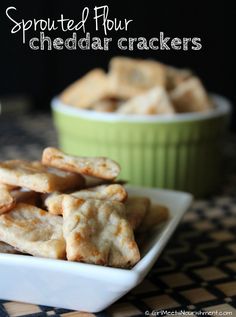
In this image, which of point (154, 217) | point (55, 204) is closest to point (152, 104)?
point (154, 217)

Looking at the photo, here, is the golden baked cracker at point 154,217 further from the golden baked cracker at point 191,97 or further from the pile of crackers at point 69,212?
the golden baked cracker at point 191,97

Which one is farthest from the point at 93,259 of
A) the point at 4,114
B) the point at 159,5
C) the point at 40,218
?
the point at 159,5

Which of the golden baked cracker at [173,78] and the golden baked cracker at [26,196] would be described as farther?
the golden baked cracker at [173,78]

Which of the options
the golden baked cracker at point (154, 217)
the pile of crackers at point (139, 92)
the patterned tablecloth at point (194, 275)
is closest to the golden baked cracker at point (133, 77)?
A: the pile of crackers at point (139, 92)

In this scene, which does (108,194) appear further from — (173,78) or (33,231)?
(173,78)

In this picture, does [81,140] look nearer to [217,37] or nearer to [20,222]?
[20,222]

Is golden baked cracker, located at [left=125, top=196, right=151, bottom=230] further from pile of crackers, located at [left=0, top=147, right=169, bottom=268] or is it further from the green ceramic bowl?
the green ceramic bowl

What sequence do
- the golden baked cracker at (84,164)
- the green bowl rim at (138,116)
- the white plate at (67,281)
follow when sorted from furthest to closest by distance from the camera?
the green bowl rim at (138,116) → the golden baked cracker at (84,164) → the white plate at (67,281)
